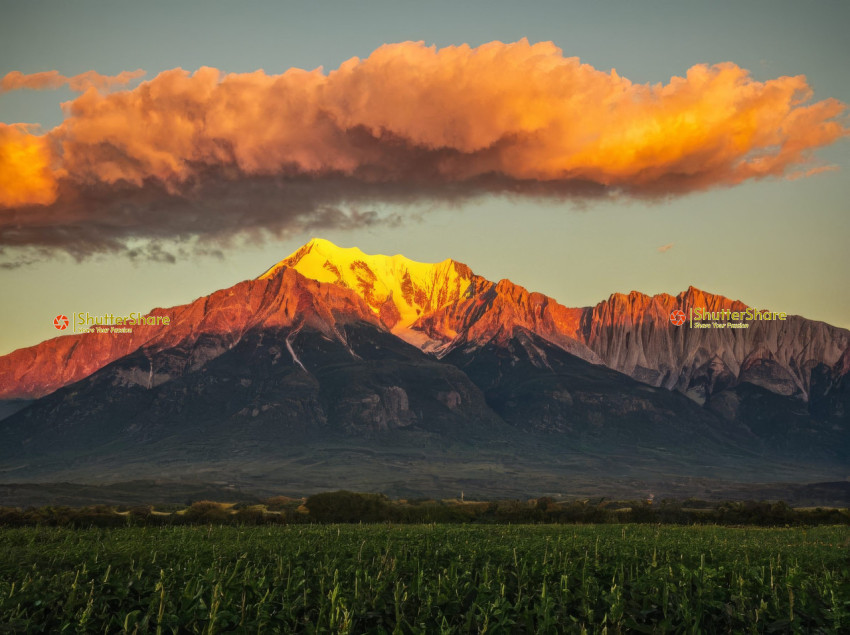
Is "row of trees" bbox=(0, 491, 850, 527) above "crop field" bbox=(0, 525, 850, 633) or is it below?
below

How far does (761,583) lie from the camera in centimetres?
4147

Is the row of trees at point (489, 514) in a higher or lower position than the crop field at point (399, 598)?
lower

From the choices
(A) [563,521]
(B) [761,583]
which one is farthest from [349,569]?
(A) [563,521]

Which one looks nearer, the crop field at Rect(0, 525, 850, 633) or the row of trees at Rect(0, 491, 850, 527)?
the crop field at Rect(0, 525, 850, 633)

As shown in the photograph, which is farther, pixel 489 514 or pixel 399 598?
pixel 489 514

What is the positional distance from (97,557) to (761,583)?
1541 inches

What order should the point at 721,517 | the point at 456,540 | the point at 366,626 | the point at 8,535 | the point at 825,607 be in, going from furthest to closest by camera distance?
the point at 721,517 → the point at 8,535 → the point at 456,540 → the point at 825,607 → the point at 366,626

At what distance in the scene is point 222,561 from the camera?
51.7 metres

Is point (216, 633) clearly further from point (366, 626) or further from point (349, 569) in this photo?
point (349, 569)

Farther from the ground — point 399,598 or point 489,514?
point 399,598

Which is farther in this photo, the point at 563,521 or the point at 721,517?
the point at 721,517

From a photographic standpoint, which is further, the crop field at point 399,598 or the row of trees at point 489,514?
the row of trees at point 489,514

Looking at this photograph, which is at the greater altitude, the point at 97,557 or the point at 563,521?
the point at 97,557

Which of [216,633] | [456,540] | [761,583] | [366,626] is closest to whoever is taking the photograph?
[216,633]
